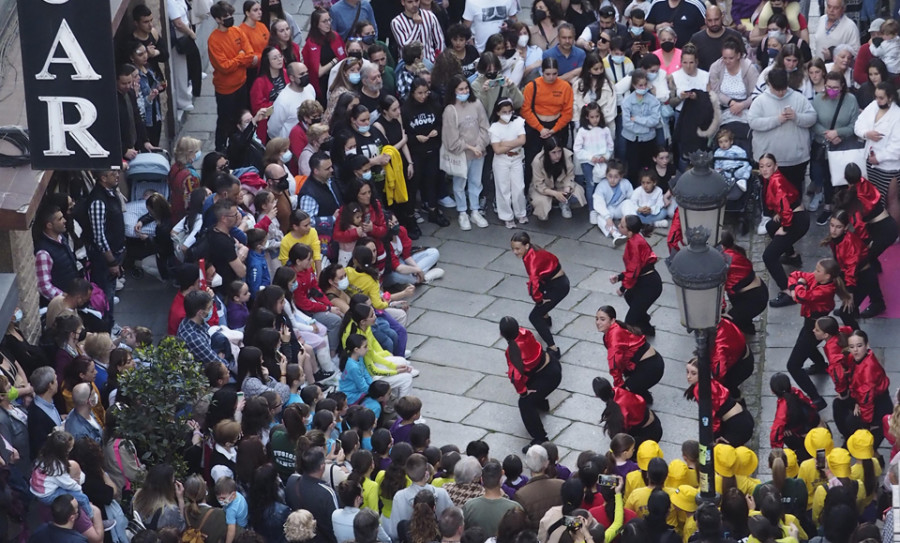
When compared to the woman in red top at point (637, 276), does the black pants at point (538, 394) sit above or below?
below

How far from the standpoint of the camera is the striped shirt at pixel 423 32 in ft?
63.2

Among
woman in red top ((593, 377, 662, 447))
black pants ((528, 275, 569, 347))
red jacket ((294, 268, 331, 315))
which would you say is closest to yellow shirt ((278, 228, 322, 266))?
red jacket ((294, 268, 331, 315))

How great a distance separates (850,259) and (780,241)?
41.3 inches

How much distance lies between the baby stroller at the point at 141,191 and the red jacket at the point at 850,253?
21.3 feet

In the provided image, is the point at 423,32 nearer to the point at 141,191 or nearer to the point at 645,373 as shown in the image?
the point at 141,191

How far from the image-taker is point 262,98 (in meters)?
18.0

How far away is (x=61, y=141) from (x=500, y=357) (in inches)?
221

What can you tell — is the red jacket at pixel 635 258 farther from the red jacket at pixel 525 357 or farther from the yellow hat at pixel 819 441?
the yellow hat at pixel 819 441

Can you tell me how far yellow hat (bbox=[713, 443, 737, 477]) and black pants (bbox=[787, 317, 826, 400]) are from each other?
257 cm

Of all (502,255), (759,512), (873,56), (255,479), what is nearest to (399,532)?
(255,479)

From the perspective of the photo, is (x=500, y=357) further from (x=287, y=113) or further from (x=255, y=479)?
(x=255, y=479)

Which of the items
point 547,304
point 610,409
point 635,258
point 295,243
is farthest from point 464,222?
point 610,409

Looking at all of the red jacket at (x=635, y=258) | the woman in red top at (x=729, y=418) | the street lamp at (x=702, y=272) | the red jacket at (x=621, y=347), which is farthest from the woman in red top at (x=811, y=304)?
the street lamp at (x=702, y=272)

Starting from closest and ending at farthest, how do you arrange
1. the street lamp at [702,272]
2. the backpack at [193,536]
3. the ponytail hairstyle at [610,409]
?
the street lamp at [702,272], the backpack at [193,536], the ponytail hairstyle at [610,409]
